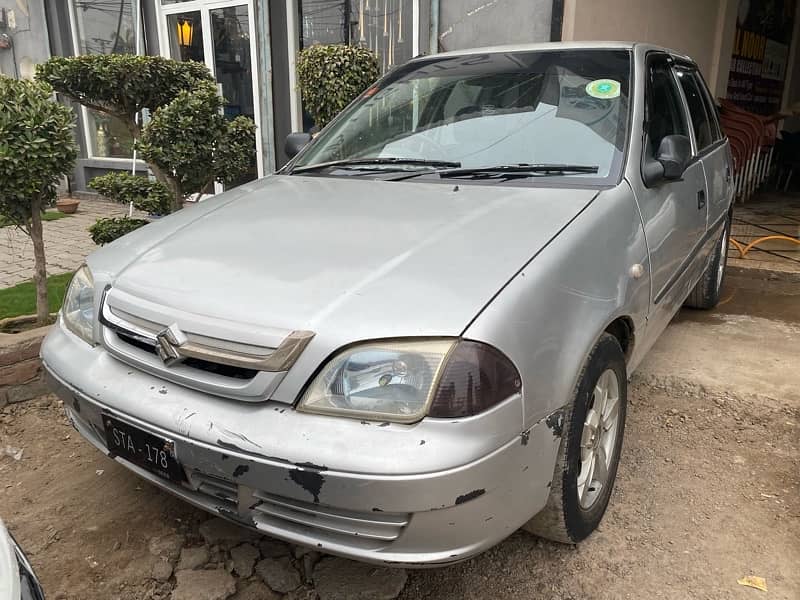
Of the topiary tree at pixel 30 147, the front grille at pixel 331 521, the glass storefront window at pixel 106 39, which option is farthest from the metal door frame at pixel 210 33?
the front grille at pixel 331 521

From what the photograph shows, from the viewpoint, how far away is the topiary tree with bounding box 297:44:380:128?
5.32 m

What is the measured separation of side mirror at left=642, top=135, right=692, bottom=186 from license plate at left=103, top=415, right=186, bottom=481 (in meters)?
1.96

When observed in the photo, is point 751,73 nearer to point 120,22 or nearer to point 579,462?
point 120,22

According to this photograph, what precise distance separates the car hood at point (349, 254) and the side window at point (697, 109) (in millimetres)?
1675

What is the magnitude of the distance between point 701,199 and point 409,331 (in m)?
2.39

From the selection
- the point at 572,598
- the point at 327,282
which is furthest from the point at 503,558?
the point at 327,282

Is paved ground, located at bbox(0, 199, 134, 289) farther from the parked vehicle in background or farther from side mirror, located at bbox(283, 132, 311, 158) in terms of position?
the parked vehicle in background

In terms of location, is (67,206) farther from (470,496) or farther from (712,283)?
(470,496)

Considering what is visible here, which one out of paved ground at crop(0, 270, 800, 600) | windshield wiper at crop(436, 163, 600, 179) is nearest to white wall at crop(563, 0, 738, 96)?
windshield wiper at crop(436, 163, 600, 179)

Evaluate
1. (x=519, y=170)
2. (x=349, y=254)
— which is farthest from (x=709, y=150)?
(x=349, y=254)

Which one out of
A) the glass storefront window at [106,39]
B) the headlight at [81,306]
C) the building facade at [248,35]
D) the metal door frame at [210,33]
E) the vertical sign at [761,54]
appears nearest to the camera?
the headlight at [81,306]

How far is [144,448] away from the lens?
5.95 feet

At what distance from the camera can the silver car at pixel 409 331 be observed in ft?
5.18

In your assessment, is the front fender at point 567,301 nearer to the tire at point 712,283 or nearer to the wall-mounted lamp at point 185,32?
the tire at point 712,283
